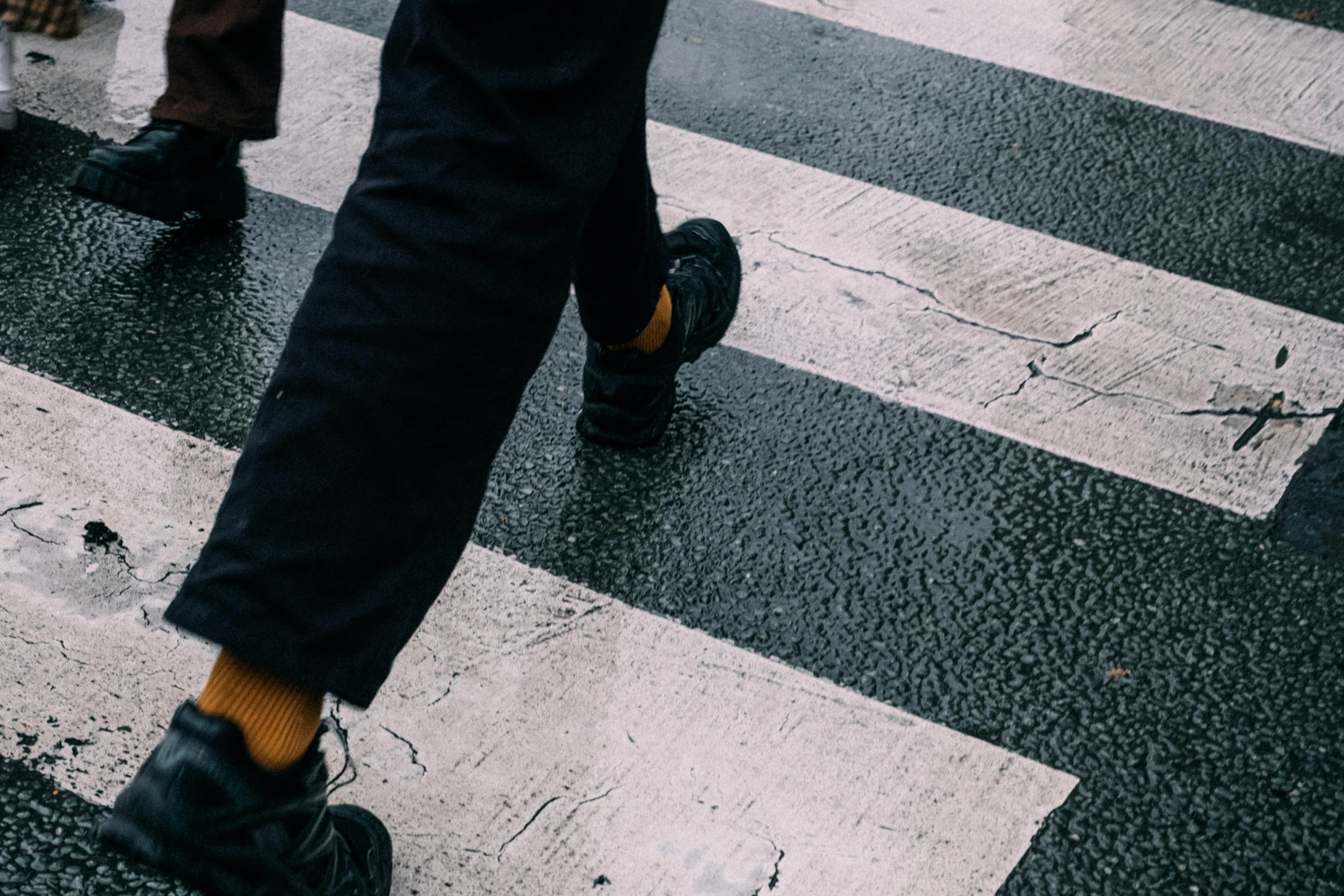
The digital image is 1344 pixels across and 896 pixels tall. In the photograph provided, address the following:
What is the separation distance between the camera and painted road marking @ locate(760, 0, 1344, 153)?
376 centimetres

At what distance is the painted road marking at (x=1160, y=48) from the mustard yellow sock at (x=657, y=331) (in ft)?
6.47

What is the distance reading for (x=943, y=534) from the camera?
2.36 meters

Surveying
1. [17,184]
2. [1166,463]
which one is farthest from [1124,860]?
[17,184]

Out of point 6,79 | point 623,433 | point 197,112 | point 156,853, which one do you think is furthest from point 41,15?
point 156,853

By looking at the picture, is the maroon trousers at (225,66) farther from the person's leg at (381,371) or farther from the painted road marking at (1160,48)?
the painted road marking at (1160,48)

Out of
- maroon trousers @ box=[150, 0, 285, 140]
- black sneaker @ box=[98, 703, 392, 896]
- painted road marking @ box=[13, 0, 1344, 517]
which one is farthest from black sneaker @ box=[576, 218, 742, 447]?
black sneaker @ box=[98, 703, 392, 896]

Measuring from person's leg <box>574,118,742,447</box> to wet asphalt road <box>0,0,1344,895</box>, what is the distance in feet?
0.28

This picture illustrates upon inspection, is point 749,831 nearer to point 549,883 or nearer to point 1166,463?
point 549,883

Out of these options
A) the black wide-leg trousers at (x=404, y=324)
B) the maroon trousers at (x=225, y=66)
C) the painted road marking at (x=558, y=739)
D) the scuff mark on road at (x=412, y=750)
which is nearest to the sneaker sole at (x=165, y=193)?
the maroon trousers at (x=225, y=66)

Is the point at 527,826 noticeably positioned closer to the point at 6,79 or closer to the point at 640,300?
the point at 640,300

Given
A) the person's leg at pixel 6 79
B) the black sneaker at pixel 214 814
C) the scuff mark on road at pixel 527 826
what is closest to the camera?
the black sneaker at pixel 214 814

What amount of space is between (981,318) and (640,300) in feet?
3.28

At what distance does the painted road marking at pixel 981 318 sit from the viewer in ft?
8.69

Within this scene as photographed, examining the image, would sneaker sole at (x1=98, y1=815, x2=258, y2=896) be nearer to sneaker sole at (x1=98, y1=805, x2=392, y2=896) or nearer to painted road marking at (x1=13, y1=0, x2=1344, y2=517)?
sneaker sole at (x1=98, y1=805, x2=392, y2=896)
